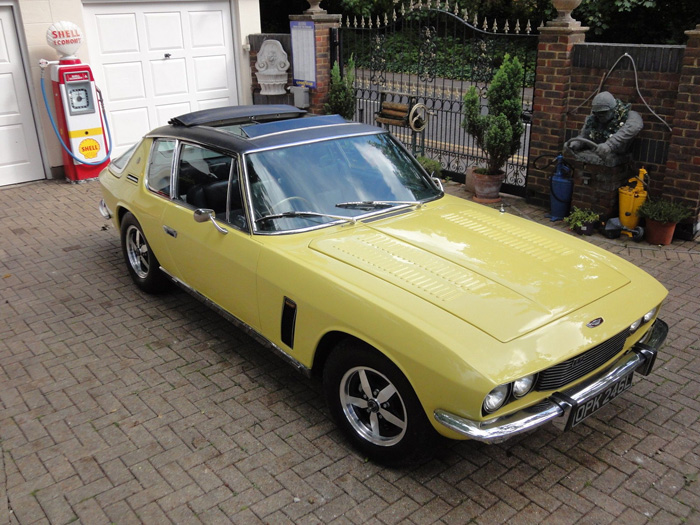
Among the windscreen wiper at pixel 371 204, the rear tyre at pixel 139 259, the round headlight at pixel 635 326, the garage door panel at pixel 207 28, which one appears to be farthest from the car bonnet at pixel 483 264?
the garage door panel at pixel 207 28

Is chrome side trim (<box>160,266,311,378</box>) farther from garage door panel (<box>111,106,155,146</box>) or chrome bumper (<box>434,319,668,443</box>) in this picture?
garage door panel (<box>111,106,155,146</box>)

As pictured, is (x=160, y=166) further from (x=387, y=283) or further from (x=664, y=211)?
(x=664, y=211)

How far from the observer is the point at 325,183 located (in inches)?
180

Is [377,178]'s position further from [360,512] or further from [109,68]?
[109,68]

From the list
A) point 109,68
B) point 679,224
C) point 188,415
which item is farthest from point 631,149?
point 109,68

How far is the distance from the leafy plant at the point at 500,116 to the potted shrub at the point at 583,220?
134 cm

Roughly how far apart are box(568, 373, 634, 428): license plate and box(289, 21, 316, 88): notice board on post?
8.73 m

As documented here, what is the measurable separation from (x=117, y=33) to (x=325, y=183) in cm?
749

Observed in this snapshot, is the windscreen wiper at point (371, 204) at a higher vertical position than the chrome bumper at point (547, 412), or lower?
higher

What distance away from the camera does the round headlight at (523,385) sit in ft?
10.7

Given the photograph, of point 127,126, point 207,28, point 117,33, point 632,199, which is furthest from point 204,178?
point 207,28

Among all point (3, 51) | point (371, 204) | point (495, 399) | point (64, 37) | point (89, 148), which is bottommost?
point (495, 399)

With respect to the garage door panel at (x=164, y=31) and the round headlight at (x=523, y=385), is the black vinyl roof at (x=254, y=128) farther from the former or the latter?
the garage door panel at (x=164, y=31)

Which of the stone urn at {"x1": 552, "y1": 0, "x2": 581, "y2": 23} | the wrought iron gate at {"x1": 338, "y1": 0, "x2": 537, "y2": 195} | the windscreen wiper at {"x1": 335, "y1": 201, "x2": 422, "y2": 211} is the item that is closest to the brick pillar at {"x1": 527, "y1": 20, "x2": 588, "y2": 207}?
the stone urn at {"x1": 552, "y1": 0, "x2": 581, "y2": 23}
